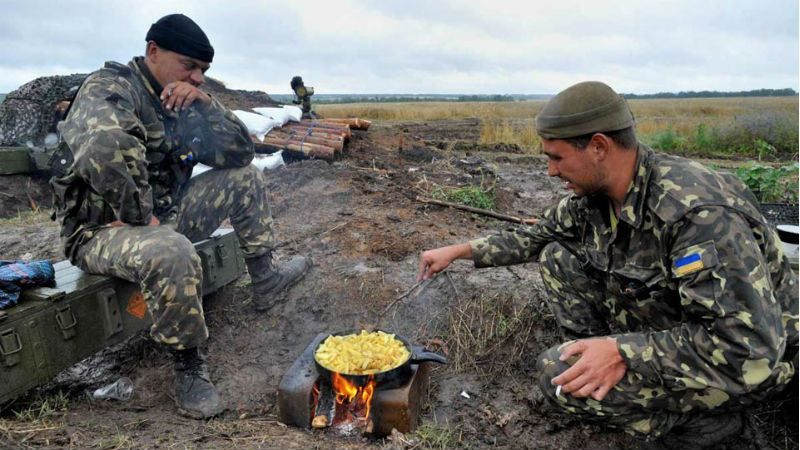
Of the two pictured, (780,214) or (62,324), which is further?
(780,214)

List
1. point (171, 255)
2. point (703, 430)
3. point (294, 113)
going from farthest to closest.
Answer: point (294, 113) < point (171, 255) < point (703, 430)

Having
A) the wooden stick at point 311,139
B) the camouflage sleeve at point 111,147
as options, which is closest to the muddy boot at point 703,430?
the camouflage sleeve at point 111,147

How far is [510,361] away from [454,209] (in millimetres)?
2935

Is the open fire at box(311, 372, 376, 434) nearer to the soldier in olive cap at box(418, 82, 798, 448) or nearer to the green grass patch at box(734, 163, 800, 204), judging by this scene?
the soldier in olive cap at box(418, 82, 798, 448)

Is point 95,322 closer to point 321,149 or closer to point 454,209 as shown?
point 454,209

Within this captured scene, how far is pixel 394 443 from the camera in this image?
271 cm

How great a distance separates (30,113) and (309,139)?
4.26m

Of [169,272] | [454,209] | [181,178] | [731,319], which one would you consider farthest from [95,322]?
[454,209]

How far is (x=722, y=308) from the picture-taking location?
6.56 feet

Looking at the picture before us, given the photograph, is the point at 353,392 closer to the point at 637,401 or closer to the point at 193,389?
the point at 193,389

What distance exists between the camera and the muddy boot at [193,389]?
3.14 meters

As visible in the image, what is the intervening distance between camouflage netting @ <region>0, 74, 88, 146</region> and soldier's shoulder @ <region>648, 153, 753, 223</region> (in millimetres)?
9021

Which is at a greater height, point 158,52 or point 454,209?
point 158,52

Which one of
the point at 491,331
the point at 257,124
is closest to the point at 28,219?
the point at 257,124
